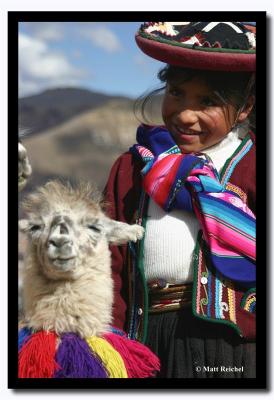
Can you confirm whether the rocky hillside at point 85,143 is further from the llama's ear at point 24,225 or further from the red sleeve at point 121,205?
the llama's ear at point 24,225

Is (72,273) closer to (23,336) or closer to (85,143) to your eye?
(23,336)

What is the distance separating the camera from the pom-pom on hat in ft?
8.83

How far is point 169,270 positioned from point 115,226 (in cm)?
26

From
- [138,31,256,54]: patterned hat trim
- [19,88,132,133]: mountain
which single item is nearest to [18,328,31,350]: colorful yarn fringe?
[19,88,132,133]: mountain

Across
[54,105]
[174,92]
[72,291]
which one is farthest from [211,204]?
[54,105]

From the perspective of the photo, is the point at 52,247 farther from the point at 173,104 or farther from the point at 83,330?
the point at 173,104

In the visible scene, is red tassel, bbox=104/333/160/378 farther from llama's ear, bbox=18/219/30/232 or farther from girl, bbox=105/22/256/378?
llama's ear, bbox=18/219/30/232

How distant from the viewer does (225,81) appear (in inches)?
109

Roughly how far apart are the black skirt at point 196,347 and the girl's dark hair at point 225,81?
812 millimetres

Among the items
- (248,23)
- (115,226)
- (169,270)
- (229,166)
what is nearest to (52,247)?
(115,226)

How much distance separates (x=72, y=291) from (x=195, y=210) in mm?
536

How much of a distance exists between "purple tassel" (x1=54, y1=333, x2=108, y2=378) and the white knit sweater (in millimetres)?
363

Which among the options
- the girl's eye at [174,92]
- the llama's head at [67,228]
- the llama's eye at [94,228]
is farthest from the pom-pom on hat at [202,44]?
the llama's eye at [94,228]

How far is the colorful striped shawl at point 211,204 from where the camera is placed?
8.63 ft
